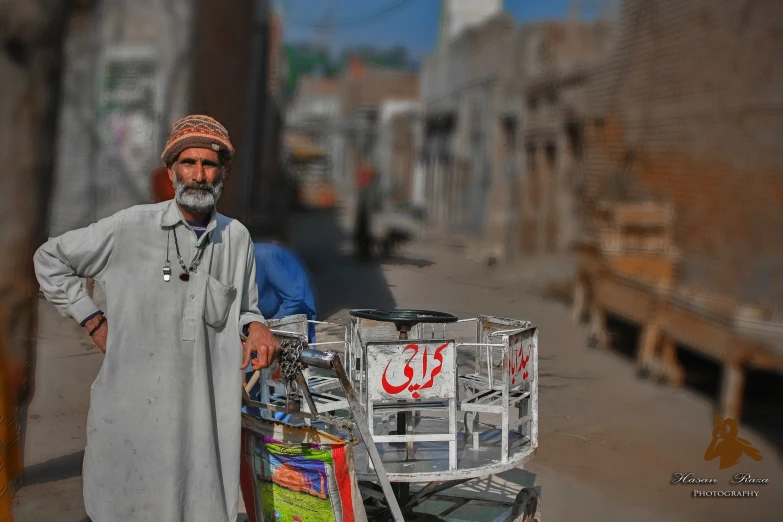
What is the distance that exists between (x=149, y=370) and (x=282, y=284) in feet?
4.07

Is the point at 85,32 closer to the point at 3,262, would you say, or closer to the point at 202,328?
the point at 3,262

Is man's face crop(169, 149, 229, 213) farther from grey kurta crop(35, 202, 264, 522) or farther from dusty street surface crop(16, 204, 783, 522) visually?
dusty street surface crop(16, 204, 783, 522)

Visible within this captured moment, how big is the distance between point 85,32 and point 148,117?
2.91ft

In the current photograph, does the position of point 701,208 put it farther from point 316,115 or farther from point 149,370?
point 316,115

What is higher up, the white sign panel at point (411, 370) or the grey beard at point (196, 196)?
the grey beard at point (196, 196)

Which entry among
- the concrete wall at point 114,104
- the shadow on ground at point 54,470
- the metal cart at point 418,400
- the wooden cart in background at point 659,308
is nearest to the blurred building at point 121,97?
the concrete wall at point 114,104

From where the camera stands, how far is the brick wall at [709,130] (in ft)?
25.6

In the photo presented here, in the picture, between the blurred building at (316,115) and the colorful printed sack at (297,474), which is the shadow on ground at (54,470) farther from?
the blurred building at (316,115)

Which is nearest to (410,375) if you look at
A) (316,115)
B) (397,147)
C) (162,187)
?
(162,187)

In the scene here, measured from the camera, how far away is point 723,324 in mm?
5609

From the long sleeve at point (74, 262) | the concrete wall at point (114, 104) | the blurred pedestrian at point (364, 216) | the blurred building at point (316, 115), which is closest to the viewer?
the long sleeve at point (74, 262)

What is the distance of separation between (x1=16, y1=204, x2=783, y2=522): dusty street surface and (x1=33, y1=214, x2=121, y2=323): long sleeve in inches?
60.1

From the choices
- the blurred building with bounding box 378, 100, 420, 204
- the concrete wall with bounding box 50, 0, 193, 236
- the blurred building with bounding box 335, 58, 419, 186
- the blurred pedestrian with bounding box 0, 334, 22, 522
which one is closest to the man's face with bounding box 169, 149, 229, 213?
the blurred pedestrian with bounding box 0, 334, 22, 522

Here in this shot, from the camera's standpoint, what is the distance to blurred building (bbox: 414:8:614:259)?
49.0ft
